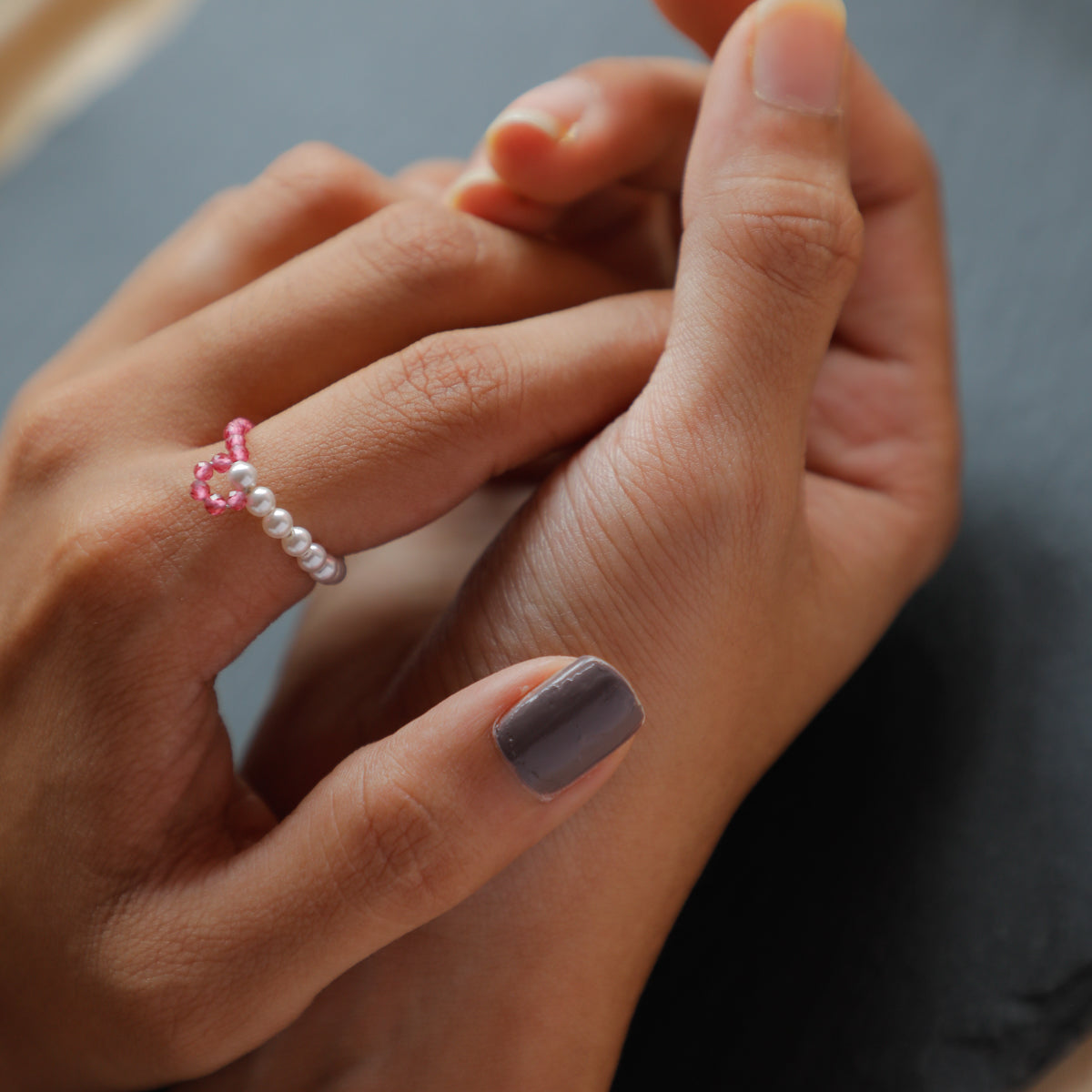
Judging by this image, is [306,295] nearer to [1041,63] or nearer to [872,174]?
[872,174]

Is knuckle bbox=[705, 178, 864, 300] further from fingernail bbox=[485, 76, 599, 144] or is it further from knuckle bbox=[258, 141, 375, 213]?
knuckle bbox=[258, 141, 375, 213]

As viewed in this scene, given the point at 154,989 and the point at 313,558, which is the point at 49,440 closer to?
the point at 313,558

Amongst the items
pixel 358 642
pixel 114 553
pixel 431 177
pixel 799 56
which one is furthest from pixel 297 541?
pixel 431 177

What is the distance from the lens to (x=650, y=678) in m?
0.70

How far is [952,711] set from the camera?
896mm

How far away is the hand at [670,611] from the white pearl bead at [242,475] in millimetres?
185

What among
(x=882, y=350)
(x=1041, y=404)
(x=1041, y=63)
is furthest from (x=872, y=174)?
(x=1041, y=63)

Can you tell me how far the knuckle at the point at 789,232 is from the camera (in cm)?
70

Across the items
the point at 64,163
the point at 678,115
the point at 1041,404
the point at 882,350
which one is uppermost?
the point at 64,163

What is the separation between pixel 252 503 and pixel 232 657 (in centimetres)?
12

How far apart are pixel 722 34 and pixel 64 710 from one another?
0.80 metres

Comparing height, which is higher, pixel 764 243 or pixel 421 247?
pixel 421 247

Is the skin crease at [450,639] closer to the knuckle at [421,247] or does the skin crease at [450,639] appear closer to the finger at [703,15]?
the knuckle at [421,247]

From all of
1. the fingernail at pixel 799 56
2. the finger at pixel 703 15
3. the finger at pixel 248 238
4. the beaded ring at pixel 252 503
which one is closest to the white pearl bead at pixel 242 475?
the beaded ring at pixel 252 503
